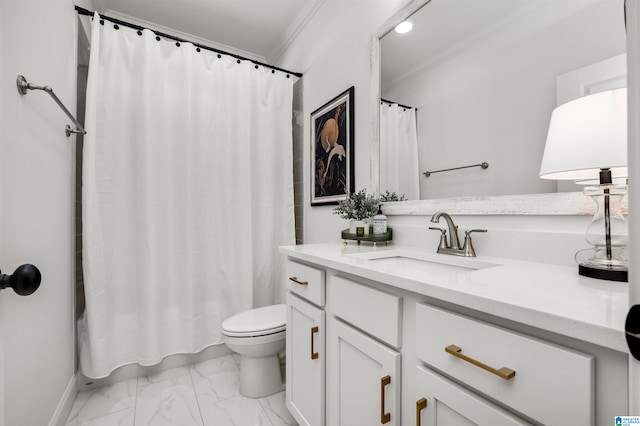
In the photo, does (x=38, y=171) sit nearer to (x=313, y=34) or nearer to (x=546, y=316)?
(x=546, y=316)

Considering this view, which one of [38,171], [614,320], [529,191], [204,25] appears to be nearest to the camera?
[614,320]

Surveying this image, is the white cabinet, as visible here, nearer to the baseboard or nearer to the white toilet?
the white toilet

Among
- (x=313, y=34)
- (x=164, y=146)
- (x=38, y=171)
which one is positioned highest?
(x=313, y=34)

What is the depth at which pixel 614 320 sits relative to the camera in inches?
17.1

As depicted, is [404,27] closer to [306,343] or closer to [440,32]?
[440,32]

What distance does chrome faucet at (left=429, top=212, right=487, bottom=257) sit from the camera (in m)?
1.08

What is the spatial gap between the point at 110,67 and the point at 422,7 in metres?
1.81

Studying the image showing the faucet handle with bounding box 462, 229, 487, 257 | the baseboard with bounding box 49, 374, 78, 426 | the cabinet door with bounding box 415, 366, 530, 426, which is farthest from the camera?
the baseboard with bounding box 49, 374, 78, 426

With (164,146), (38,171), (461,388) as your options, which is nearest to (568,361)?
(461,388)

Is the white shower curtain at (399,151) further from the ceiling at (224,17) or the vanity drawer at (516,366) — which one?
the ceiling at (224,17)

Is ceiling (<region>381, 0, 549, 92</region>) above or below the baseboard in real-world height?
above

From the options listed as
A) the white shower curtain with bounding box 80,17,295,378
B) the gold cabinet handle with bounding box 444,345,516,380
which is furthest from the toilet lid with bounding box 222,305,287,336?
the gold cabinet handle with bounding box 444,345,516,380

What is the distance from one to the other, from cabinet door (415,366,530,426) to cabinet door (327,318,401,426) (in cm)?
9

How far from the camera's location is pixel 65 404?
4.83 ft
